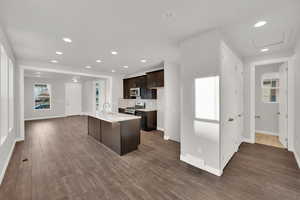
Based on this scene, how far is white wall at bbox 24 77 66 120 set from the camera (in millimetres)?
7535

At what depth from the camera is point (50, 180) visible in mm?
2160

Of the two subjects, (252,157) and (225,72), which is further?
(252,157)

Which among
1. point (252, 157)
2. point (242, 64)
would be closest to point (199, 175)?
point (252, 157)

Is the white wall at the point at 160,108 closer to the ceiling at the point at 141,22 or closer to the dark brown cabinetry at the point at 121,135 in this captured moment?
the dark brown cabinetry at the point at 121,135

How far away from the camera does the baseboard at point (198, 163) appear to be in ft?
7.56

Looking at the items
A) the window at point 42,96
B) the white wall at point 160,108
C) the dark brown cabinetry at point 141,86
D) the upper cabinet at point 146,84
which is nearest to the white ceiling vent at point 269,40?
the upper cabinet at point 146,84

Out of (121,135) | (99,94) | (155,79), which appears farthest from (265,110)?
(99,94)

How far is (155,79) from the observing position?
16.5 ft

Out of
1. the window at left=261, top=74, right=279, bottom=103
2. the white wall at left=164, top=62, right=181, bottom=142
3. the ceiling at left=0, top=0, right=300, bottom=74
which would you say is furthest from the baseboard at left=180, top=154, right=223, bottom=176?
the window at left=261, top=74, right=279, bottom=103

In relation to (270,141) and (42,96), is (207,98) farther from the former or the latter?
(42,96)

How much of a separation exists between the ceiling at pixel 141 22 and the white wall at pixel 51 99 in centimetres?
574

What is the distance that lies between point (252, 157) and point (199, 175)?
1700 mm

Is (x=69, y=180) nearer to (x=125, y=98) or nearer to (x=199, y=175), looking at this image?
(x=199, y=175)

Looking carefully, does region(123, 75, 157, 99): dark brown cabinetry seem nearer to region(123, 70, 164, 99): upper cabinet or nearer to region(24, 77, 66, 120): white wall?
region(123, 70, 164, 99): upper cabinet
